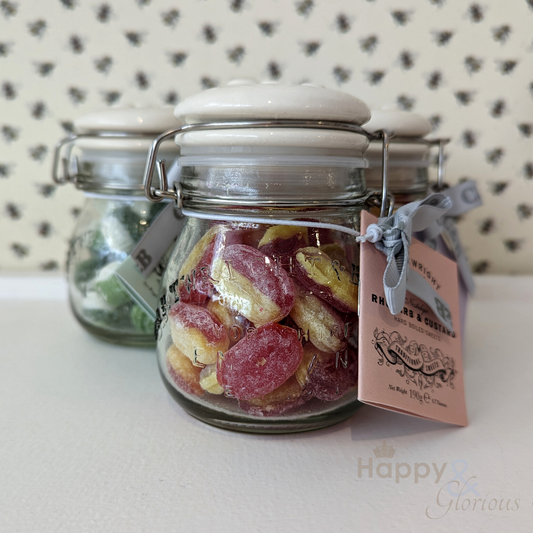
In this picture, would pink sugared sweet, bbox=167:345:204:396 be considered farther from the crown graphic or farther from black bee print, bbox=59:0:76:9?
black bee print, bbox=59:0:76:9

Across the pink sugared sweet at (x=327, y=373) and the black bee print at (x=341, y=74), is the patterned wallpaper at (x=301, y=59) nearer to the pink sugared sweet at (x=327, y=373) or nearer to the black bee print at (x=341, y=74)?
the black bee print at (x=341, y=74)

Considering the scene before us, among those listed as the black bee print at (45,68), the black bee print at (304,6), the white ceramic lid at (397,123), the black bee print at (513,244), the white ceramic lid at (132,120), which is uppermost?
the black bee print at (304,6)

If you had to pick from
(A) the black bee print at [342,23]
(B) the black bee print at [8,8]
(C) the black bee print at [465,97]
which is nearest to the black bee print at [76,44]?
(B) the black bee print at [8,8]

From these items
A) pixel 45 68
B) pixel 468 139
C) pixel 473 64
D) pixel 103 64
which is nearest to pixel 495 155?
pixel 468 139

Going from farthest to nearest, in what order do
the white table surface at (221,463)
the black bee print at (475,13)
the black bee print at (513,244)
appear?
the black bee print at (513,244)
the black bee print at (475,13)
the white table surface at (221,463)

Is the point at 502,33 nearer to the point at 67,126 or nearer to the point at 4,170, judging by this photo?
the point at 67,126

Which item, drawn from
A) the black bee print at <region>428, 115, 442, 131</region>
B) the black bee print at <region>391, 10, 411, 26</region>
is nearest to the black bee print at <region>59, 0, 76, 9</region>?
the black bee print at <region>391, 10, 411, 26</region>
